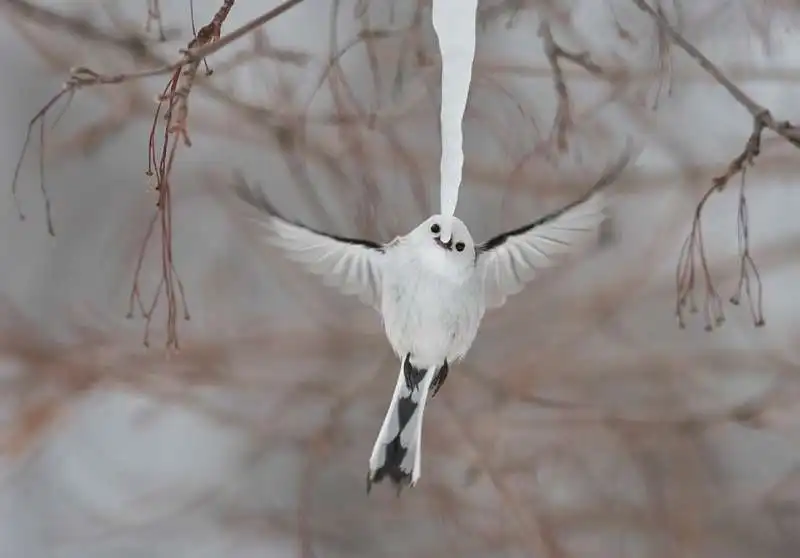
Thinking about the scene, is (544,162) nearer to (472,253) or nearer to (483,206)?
(483,206)

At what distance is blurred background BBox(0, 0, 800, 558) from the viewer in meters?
0.90

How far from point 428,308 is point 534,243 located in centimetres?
9

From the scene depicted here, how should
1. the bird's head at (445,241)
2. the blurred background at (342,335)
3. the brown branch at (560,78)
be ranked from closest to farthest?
the bird's head at (445,241) → the brown branch at (560,78) → the blurred background at (342,335)

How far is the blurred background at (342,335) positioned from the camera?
90 cm

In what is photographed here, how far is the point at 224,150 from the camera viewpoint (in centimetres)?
92

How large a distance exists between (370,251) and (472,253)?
0.23ft

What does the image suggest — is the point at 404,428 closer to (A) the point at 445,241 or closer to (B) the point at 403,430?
(B) the point at 403,430

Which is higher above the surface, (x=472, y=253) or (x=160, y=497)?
(x=472, y=253)

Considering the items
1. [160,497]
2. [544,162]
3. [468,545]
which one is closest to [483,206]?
[544,162]

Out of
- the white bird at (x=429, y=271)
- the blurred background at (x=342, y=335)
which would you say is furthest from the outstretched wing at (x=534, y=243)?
the blurred background at (x=342, y=335)

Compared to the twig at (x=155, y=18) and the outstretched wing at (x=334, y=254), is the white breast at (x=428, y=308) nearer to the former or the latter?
the outstretched wing at (x=334, y=254)

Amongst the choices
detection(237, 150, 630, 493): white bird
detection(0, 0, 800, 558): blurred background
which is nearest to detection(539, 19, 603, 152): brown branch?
detection(0, 0, 800, 558): blurred background

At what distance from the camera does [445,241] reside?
410 mm

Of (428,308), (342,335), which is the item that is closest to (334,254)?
(428,308)
